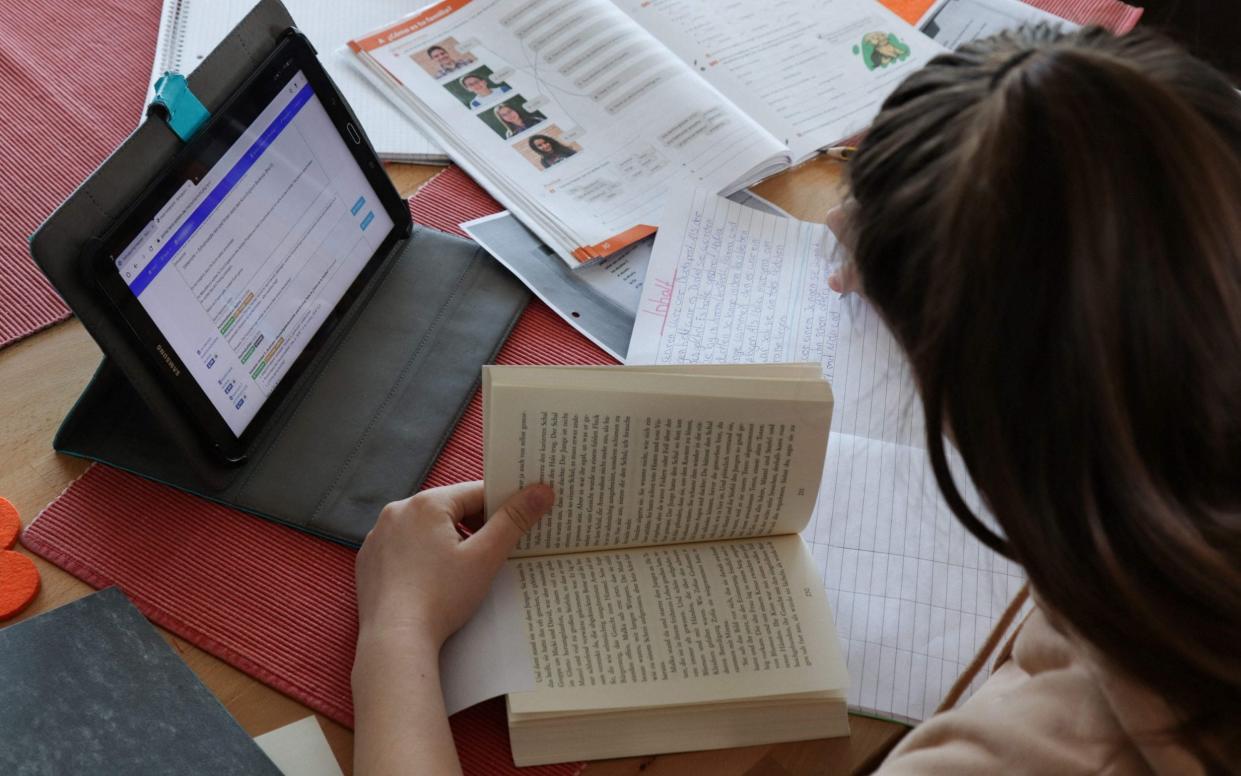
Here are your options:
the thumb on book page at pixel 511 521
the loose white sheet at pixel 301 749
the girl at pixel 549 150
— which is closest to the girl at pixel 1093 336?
the thumb on book page at pixel 511 521

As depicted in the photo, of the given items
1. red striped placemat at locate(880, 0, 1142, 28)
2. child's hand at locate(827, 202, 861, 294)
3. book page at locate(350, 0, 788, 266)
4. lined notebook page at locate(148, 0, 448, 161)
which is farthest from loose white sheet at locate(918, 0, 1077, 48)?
lined notebook page at locate(148, 0, 448, 161)

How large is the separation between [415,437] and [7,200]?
0.43 meters

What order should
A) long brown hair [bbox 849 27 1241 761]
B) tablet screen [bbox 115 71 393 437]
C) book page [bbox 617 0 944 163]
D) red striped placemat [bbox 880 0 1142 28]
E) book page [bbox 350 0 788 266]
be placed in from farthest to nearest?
red striped placemat [bbox 880 0 1142 28]
book page [bbox 617 0 944 163]
book page [bbox 350 0 788 266]
tablet screen [bbox 115 71 393 437]
long brown hair [bbox 849 27 1241 761]

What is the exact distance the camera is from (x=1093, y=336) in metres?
0.48

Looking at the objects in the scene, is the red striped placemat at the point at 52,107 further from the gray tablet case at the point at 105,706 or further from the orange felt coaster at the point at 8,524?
the gray tablet case at the point at 105,706

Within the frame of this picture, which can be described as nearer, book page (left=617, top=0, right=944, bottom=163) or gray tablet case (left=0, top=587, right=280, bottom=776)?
gray tablet case (left=0, top=587, right=280, bottom=776)

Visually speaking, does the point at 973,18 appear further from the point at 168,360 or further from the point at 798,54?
the point at 168,360

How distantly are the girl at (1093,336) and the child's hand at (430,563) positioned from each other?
0.92 ft

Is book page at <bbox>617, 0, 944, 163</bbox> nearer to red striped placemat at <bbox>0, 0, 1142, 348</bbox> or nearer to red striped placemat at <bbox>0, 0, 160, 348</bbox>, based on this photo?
red striped placemat at <bbox>0, 0, 1142, 348</bbox>

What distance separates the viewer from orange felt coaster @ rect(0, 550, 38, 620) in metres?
0.72

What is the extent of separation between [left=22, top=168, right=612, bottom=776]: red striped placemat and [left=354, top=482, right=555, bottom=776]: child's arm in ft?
0.08

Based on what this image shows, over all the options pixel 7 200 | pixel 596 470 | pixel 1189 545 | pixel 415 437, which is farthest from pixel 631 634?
pixel 7 200

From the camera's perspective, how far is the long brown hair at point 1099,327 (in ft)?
1.58

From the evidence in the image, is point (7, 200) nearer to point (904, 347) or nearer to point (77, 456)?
point (77, 456)
